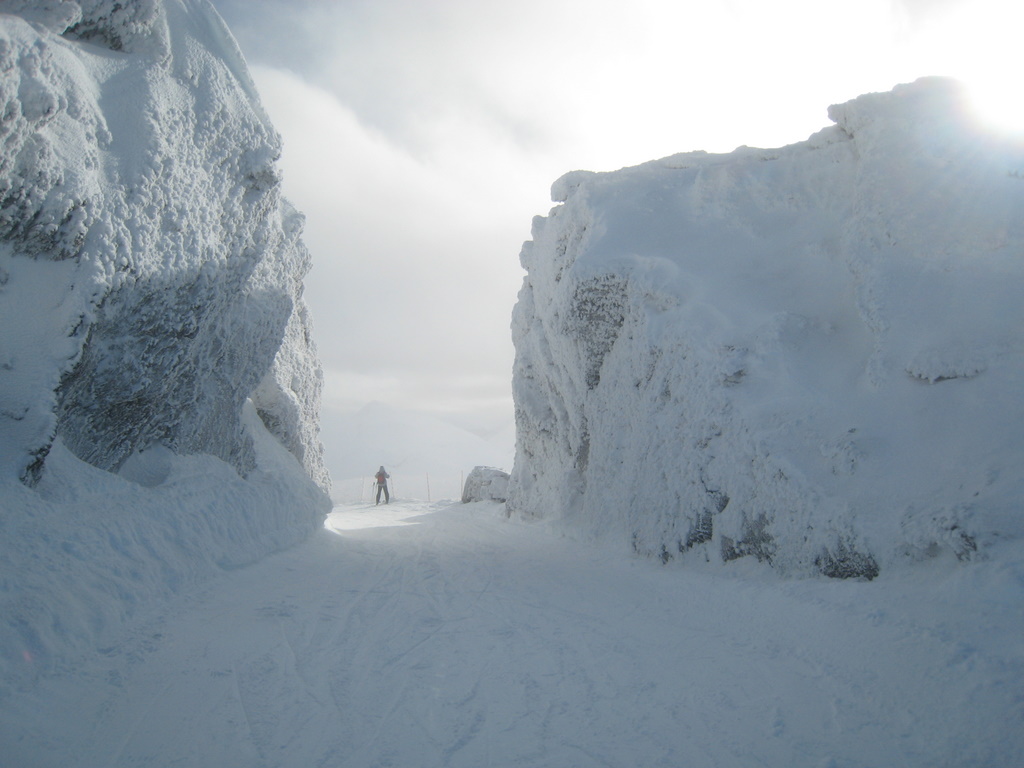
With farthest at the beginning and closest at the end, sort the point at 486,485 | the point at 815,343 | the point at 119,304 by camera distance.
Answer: the point at 486,485 < the point at 815,343 < the point at 119,304

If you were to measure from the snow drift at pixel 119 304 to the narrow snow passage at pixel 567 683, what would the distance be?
2.58 ft

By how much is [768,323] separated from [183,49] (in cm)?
781

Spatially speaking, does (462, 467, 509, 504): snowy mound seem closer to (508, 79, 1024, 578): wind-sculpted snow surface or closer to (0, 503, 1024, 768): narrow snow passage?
(508, 79, 1024, 578): wind-sculpted snow surface

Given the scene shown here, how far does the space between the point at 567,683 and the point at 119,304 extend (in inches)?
213

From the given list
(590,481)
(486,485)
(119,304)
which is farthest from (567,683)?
(486,485)

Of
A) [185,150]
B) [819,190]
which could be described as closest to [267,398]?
[185,150]

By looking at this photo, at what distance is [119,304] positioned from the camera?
19.0 ft

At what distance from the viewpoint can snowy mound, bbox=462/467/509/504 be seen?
68.1ft

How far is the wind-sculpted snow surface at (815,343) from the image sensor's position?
4.95 metres

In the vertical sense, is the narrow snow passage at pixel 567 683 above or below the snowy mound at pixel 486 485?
below

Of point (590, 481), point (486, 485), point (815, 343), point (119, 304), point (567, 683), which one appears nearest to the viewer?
point (567, 683)

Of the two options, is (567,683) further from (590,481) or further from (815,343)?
(590,481)

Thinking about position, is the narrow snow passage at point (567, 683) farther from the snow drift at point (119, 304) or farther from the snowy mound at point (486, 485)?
the snowy mound at point (486, 485)

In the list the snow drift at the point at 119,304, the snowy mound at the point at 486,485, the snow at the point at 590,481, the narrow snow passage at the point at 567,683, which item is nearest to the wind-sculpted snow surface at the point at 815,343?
the snow at the point at 590,481
